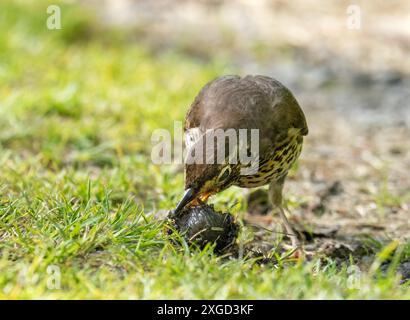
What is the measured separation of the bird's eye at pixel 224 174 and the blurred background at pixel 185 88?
46.2 inches

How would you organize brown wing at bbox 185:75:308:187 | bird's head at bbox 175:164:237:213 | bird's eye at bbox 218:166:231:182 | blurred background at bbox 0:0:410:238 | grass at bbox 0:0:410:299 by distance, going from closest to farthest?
1. grass at bbox 0:0:410:299
2. bird's head at bbox 175:164:237:213
3. bird's eye at bbox 218:166:231:182
4. brown wing at bbox 185:75:308:187
5. blurred background at bbox 0:0:410:238

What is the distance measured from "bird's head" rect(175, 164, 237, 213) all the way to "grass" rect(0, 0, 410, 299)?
301 mm

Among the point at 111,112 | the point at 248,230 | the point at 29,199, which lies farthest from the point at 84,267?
the point at 111,112

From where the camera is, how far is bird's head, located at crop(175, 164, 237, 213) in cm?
486

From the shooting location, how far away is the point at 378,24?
12.5 metres

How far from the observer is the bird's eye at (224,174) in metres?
4.99

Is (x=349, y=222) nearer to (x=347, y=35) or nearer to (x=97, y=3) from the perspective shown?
(x=347, y=35)

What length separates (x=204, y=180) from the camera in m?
4.90

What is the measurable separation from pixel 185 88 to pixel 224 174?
184 inches

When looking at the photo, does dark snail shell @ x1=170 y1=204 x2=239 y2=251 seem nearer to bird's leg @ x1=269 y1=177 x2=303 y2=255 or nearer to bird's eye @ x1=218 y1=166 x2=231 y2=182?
bird's eye @ x1=218 y1=166 x2=231 y2=182

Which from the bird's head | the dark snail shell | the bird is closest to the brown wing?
the bird

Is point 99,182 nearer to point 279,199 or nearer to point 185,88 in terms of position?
point 279,199

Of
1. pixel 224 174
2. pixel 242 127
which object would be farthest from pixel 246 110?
pixel 224 174

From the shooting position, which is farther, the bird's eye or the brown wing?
the brown wing
